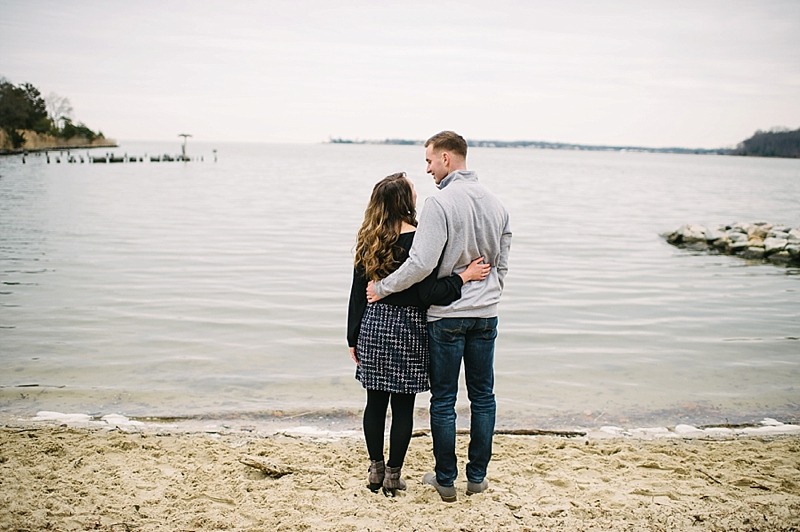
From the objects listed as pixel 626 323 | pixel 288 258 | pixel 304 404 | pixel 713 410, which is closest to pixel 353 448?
pixel 304 404

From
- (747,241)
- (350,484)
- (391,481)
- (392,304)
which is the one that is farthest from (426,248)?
(747,241)

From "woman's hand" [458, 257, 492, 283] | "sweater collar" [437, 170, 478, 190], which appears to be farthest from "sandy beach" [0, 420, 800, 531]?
"sweater collar" [437, 170, 478, 190]

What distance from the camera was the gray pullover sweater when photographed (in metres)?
3.71

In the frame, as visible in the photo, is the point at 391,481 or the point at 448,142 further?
the point at 391,481

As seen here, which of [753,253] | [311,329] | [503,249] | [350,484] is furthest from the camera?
[753,253]

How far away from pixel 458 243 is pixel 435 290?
30 cm

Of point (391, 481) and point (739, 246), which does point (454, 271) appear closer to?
point (391, 481)

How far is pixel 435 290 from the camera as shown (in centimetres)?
378

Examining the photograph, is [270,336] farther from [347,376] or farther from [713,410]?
[713,410]

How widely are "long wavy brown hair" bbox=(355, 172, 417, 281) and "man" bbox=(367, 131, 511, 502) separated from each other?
4.0 inches

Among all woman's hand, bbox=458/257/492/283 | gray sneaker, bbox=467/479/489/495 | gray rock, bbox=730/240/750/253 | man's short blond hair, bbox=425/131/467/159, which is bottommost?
gray rock, bbox=730/240/750/253

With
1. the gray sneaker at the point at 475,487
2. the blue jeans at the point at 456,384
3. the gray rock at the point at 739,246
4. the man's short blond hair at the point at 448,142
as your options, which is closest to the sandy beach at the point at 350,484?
the gray sneaker at the point at 475,487

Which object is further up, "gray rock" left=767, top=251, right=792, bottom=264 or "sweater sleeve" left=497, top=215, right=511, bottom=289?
"sweater sleeve" left=497, top=215, right=511, bottom=289

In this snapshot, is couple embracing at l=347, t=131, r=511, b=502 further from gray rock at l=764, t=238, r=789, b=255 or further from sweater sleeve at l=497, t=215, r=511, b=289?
gray rock at l=764, t=238, r=789, b=255
